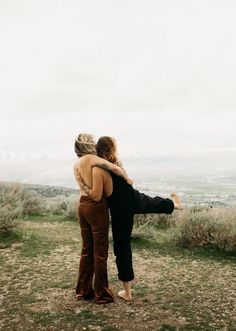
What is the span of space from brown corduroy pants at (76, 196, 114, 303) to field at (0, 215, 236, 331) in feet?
0.56

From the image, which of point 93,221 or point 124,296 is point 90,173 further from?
point 124,296

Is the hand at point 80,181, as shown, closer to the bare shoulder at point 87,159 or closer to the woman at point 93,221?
the woman at point 93,221

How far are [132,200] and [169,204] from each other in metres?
0.51

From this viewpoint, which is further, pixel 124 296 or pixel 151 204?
pixel 124 296

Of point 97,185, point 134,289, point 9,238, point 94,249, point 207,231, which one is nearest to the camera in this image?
point 97,185

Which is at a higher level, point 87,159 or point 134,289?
point 87,159

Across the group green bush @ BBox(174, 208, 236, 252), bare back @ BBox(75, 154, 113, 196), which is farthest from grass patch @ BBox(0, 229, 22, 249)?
bare back @ BBox(75, 154, 113, 196)

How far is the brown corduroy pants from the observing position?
15.7 ft

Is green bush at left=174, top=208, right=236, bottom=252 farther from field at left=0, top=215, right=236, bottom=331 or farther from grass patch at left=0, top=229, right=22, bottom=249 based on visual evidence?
grass patch at left=0, top=229, right=22, bottom=249

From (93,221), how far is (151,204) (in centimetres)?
79

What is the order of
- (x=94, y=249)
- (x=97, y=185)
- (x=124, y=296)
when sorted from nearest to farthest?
(x=97, y=185) → (x=94, y=249) → (x=124, y=296)

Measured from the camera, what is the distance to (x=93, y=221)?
480 cm

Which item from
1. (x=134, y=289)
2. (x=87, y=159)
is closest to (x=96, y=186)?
(x=87, y=159)

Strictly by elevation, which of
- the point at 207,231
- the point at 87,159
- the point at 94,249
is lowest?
the point at 207,231
